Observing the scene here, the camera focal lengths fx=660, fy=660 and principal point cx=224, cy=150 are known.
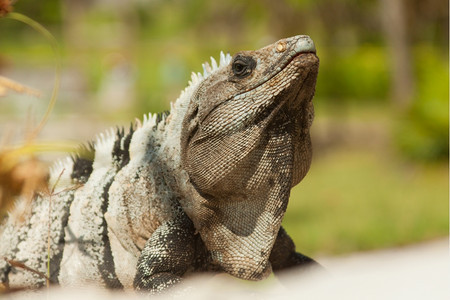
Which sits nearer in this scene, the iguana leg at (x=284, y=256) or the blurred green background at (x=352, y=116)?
the iguana leg at (x=284, y=256)

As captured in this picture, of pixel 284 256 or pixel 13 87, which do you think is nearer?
pixel 13 87

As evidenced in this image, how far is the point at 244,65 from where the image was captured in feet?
7.75

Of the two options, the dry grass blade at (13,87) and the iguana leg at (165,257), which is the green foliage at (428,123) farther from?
the dry grass blade at (13,87)

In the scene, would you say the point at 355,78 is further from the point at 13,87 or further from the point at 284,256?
the point at 13,87

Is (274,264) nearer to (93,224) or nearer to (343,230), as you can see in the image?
(93,224)

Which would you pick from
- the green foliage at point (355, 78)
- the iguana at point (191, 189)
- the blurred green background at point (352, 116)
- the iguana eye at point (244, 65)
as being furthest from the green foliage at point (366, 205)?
the green foliage at point (355, 78)

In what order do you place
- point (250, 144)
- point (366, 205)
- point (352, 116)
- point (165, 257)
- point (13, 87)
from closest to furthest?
point (13, 87)
point (250, 144)
point (165, 257)
point (366, 205)
point (352, 116)

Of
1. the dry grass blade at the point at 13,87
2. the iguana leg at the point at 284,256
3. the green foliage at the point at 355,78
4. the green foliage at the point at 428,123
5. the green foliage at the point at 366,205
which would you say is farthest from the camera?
the green foliage at the point at 355,78

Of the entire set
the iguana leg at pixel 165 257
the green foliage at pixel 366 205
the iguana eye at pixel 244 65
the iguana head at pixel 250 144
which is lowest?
the iguana leg at pixel 165 257

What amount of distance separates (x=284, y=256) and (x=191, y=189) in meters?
0.63

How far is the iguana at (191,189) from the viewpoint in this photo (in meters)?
2.33

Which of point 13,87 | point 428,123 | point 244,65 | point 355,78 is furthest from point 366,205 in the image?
point 355,78

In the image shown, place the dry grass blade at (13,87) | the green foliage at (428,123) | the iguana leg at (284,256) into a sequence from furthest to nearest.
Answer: the green foliage at (428,123), the iguana leg at (284,256), the dry grass blade at (13,87)

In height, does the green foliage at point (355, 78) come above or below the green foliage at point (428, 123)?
above
